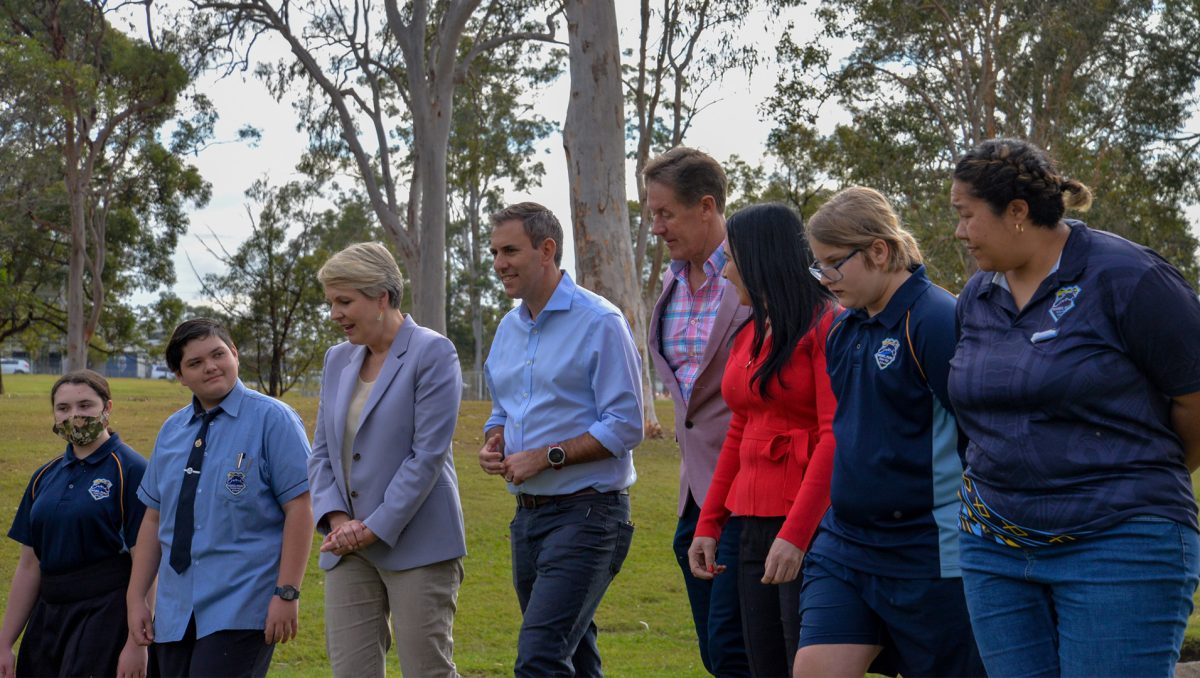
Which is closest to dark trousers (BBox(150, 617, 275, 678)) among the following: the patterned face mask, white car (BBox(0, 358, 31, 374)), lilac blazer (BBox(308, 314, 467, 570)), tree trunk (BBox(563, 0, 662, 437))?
lilac blazer (BBox(308, 314, 467, 570))

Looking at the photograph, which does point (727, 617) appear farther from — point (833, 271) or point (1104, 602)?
point (1104, 602)

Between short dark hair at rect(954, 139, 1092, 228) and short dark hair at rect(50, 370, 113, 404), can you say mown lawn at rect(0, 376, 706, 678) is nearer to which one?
short dark hair at rect(50, 370, 113, 404)

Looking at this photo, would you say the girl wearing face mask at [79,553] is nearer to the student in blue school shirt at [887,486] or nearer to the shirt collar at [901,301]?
the student in blue school shirt at [887,486]

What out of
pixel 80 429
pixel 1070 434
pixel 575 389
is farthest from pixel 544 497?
pixel 1070 434

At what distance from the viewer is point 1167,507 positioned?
2.93 m

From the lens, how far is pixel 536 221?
15.5 ft

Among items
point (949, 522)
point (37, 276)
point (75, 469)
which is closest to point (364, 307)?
point (75, 469)

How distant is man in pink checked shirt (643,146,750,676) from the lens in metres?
4.48

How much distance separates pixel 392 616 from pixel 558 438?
87cm

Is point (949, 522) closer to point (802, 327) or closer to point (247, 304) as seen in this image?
point (802, 327)

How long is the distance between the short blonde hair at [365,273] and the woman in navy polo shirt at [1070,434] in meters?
2.26

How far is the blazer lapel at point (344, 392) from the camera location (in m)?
4.72

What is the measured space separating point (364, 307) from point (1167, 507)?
282cm

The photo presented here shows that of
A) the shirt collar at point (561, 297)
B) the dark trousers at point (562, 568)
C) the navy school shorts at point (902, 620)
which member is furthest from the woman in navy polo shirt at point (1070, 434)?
the shirt collar at point (561, 297)
